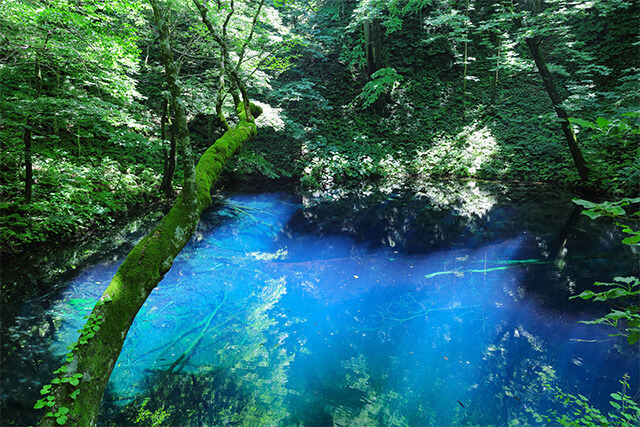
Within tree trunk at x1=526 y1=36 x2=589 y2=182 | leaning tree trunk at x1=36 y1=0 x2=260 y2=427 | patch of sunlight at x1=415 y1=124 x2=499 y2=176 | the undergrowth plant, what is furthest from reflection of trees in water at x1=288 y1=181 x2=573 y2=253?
leaning tree trunk at x1=36 y1=0 x2=260 y2=427

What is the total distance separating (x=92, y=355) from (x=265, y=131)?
11627 mm

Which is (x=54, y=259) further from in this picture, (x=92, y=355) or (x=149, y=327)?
(x=92, y=355)

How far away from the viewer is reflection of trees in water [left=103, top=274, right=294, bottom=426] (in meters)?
2.70

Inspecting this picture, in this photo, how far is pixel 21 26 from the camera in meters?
4.21

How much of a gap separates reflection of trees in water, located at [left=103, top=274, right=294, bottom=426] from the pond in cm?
2

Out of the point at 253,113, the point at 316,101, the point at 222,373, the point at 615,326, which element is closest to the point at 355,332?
the point at 222,373

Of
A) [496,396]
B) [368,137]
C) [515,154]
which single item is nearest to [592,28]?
[515,154]

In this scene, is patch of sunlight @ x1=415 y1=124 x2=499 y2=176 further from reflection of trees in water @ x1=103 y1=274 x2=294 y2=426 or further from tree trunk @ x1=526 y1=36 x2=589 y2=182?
reflection of trees in water @ x1=103 y1=274 x2=294 y2=426

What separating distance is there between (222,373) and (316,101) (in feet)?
42.0

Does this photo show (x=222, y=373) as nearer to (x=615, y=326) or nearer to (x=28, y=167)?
(x=615, y=326)

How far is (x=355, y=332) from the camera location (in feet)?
12.3

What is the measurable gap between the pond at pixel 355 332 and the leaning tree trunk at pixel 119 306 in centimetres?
131

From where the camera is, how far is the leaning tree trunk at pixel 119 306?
1.50 m

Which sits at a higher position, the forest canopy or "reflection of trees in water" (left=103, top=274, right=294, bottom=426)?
the forest canopy
